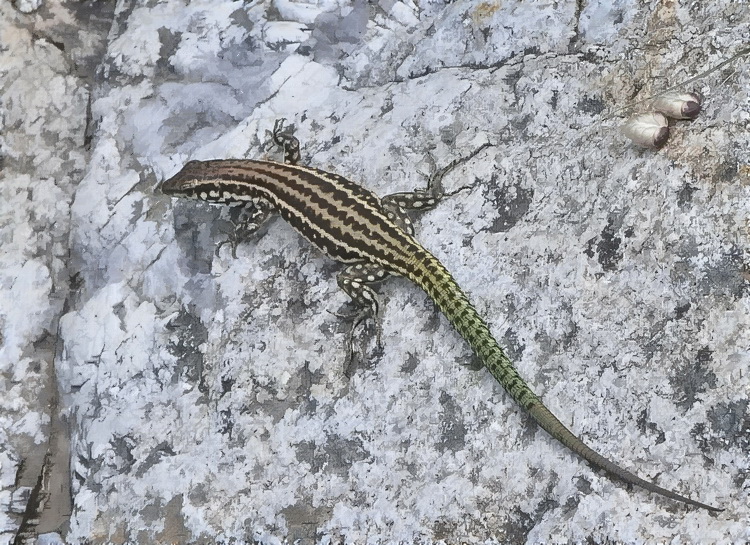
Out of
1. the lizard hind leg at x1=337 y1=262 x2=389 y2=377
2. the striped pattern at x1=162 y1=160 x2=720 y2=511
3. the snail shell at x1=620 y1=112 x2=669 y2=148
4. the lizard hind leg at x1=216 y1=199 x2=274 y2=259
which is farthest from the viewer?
the lizard hind leg at x1=216 y1=199 x2=274 y2=259

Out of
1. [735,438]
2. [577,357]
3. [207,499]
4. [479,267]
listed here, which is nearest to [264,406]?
[207,499]

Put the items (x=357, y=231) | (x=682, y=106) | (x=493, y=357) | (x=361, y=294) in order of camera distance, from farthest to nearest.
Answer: (x=357, y=231), (x=361, y=294), (x=682, y=106), (x=493, y=357)

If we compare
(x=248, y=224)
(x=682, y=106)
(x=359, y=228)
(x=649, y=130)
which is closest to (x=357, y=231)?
(x=359, y=228)

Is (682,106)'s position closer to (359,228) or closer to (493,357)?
(493,357)

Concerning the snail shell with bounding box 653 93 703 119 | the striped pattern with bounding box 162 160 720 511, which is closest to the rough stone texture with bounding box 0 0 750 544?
the snail shell with bounding box 653 93 703 119

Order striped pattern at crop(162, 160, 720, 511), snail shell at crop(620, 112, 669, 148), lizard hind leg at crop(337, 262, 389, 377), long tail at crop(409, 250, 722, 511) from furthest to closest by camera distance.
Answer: lizard hind leg at crop(337, 262, 389, 377) < snail shell at crop(620, 112, 669, 148) < striped pattern at crop(162, 160, 720, 511) < long tail at crop(409, 250, 722, 511)

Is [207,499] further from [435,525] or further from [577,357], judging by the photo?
[577,357]

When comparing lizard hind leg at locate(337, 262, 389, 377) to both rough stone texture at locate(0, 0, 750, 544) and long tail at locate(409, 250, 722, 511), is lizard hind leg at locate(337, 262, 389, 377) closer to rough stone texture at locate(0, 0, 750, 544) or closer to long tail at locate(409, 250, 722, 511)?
rough stone texture at locate(0, 0, 750, 544)
